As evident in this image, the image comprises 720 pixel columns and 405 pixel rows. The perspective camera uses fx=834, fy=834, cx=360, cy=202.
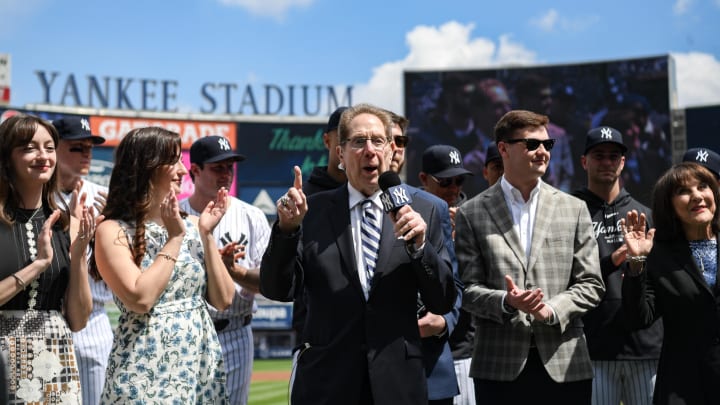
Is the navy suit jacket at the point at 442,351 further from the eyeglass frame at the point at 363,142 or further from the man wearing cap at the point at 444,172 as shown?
the man wearing cap at the point at 444,172

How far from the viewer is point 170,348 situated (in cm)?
397

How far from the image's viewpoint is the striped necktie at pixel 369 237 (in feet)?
12.8

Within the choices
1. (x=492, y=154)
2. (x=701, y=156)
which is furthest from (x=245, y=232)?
(x=701, y=156)

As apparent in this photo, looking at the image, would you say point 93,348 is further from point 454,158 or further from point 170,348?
point 454,158

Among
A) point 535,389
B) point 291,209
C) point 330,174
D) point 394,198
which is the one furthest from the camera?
point 330,174

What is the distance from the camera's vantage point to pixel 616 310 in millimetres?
5473

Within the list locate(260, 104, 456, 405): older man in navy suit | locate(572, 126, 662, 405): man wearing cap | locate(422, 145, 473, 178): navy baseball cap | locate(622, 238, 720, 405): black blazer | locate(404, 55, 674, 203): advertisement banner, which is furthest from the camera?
locate(404, 55, 674, 203): advertisement banner

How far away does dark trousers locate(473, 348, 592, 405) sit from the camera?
4.47 meters

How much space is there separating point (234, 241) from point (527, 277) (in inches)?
74.6

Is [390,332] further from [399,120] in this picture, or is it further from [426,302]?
[399,120]

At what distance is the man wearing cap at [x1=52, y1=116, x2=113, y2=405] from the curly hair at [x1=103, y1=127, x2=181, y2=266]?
1.41m

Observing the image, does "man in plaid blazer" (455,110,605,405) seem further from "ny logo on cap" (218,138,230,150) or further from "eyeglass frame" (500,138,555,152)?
"ny logo on cap" (218,138,230,150)

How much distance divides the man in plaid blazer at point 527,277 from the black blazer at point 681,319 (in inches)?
13.8

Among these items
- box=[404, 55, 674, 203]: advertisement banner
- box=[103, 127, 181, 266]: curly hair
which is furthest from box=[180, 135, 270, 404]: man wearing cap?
box=[404, 55, 674, 203]: advertisement banner
